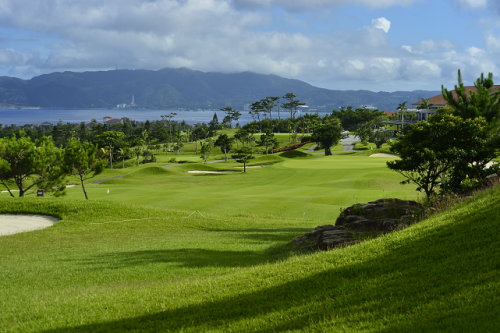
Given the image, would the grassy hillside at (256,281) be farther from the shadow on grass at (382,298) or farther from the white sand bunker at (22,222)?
the white sand bunker at (22,222)

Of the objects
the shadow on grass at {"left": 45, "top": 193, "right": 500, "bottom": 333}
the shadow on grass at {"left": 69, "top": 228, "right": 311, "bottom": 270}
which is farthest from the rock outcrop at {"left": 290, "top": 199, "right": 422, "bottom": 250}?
the shadow on grass at {"left": 45, "top": 193, "right": 500, "bottom": 333}

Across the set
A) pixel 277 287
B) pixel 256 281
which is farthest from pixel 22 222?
pixel 277 287

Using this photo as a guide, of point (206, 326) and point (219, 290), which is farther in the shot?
point (219, 290)

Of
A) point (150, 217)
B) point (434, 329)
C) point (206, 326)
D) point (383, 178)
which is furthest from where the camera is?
point (383, 178)

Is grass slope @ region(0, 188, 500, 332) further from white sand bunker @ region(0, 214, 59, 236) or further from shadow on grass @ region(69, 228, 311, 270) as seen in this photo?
white sand bunker @ region(0, 214, 59, 236)

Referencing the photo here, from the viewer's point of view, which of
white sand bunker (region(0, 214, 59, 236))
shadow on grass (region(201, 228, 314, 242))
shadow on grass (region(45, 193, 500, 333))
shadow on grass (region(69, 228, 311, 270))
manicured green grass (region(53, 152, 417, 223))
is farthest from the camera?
manicured green grass (region(53, 152, 417, 223))

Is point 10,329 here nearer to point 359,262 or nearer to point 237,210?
point 359,262

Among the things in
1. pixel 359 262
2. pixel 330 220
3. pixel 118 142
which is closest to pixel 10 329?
pixel 359 262

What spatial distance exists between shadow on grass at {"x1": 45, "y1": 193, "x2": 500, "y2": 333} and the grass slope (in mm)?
19

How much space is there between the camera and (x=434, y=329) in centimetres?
495

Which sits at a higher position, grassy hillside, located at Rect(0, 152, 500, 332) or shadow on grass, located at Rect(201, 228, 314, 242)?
grassy hillside, located at Rect(0, 152, 500, 332)

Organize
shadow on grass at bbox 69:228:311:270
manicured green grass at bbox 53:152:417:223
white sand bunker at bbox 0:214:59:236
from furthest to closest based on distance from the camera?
manicured green grass at bbox 53:152:417:223 → white sand bunker at bbox 0:214:59:236 → shadow on grass at bbox 69:228:311:270

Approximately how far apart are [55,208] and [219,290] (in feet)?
60.0

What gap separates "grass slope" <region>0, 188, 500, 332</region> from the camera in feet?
18.7
